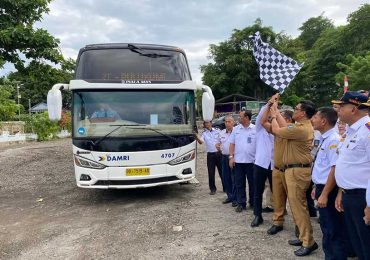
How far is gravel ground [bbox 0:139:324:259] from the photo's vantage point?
4.69 metres

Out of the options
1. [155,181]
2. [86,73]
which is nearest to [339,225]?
[155,181]

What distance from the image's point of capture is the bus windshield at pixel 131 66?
7043 millimetres

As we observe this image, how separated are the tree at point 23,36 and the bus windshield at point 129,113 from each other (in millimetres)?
3093

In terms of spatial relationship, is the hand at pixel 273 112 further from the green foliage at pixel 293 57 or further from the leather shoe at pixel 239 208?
the green foliage at pixel 293 57

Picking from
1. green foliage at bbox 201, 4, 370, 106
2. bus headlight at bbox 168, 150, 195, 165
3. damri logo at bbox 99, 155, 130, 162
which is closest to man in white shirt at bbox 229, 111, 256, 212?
bus headlight at bbox 168, 150, 195, 165

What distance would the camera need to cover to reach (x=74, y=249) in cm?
494

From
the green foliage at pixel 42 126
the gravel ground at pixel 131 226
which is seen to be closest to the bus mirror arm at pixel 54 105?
the gravel ground at pixel 131 226

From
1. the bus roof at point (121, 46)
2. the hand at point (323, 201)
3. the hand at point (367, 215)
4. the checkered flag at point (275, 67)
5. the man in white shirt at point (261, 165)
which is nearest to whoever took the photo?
the hand at point (367, 215)

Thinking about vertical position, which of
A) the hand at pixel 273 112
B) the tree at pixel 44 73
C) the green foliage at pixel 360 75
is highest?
the green foliage at pixel 360 75

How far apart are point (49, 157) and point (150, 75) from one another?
965cm

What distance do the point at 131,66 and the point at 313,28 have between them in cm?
6286

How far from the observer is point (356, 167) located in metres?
3.15

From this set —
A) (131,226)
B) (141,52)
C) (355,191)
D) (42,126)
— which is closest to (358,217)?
(355,191)

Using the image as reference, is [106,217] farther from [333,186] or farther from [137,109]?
[333,186]
